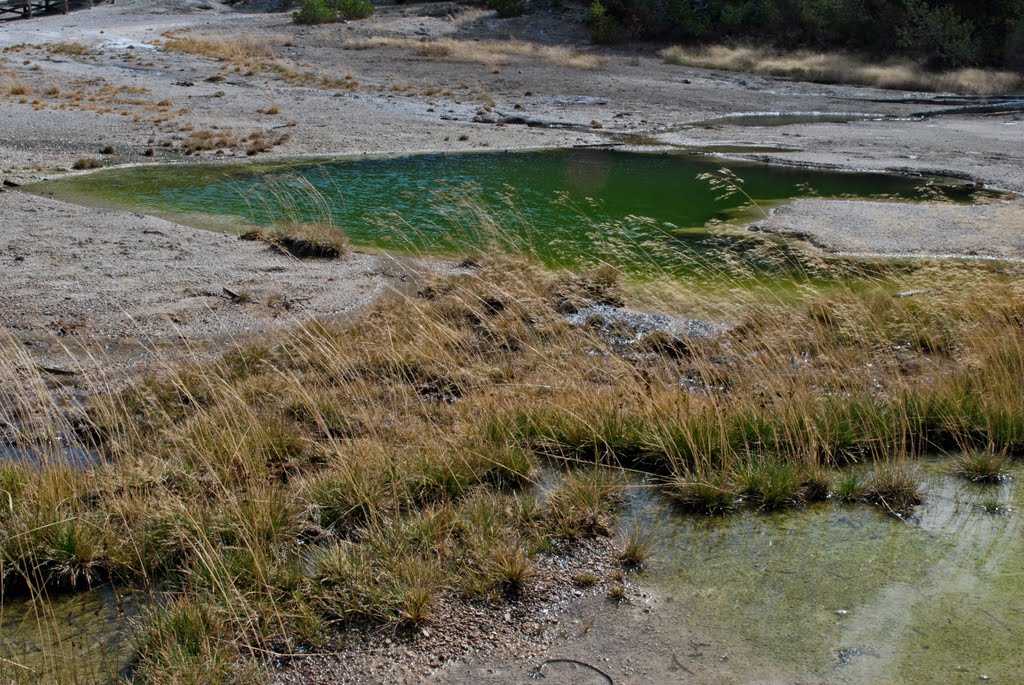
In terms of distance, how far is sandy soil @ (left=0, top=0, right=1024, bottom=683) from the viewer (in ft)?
32.4

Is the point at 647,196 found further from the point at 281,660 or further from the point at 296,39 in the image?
the point at 296,39

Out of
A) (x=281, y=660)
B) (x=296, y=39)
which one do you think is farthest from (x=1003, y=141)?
(x=296, y=39)

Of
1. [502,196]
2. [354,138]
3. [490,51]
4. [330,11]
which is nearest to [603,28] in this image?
[490,51]

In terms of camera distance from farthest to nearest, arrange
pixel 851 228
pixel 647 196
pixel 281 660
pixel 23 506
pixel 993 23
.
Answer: pixel 993 23 < pixel 647 196 < pixel 851 228 < pixel 23 506 < pixel 281 660

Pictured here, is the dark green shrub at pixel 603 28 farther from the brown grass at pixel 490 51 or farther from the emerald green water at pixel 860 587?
the emerald green water at pixel 860 587

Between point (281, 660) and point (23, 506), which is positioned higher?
point (23, 506)

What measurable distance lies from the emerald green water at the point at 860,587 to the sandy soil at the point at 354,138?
0.34 m

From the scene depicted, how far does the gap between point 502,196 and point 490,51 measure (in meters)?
29.5

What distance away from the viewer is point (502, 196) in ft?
50.3

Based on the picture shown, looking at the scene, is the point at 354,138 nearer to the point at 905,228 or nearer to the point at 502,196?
the point at 502,196

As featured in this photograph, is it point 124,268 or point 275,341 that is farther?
point 124,268

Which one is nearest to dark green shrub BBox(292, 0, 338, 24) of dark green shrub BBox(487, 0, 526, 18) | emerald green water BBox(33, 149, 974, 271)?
dark green shrub BBox(487, 0, 526, 18)

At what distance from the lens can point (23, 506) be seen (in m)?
5.84

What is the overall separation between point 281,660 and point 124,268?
29.3 ft
